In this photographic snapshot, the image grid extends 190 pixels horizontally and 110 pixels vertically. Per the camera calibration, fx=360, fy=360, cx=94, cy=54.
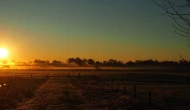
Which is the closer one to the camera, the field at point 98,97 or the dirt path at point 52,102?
the dirt path at point 52,102

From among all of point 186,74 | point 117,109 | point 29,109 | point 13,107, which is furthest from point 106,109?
point 186,74

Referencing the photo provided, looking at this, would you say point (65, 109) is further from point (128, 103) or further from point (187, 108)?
point (187, 108)

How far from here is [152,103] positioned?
28.3 meters

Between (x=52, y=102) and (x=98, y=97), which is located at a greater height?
(x=98, y=97)

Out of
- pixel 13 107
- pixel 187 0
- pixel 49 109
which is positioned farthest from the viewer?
pixel 13 107

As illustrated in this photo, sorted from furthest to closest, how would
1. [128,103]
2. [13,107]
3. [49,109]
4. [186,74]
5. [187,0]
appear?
[128,103] < [13,107] < [49,109] < [186,74] < [187,0]

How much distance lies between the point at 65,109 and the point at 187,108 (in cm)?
866

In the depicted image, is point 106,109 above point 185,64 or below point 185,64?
below

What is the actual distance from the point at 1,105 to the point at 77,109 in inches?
233

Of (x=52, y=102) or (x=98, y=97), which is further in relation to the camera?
(x=98, y=97)

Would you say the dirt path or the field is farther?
the field

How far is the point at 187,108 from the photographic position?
25.4 metres

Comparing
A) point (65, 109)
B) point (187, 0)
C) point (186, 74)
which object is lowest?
point (65, 109)

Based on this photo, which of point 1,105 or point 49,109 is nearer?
point 49,109
